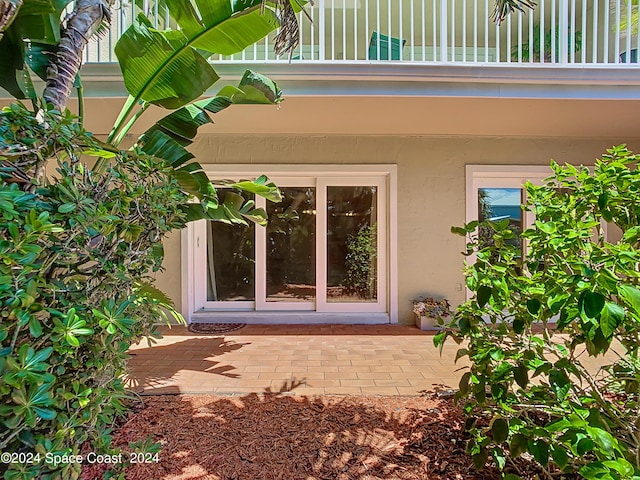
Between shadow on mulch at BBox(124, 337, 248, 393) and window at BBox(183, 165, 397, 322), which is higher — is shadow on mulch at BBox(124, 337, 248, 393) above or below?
below

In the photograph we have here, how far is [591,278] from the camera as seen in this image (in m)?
1.51

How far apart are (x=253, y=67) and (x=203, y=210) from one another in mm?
2300

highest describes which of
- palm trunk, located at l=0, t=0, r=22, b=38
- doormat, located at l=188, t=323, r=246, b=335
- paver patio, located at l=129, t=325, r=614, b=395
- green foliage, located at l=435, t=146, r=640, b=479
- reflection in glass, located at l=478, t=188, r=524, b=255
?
palm trunk, located at l=0, t=0, r=22, b=38

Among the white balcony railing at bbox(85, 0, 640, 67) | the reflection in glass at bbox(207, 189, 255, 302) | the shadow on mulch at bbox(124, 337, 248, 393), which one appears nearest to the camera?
the shadow on mulch at bbox(124, 337, 248, 393)

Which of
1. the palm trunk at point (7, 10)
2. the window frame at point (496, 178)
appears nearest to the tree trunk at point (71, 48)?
the palm trunk at point (7, 10)

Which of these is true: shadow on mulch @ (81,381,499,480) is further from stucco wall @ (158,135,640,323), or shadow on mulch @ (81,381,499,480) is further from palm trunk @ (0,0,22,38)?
stucco wall @ (158,135,640,323)

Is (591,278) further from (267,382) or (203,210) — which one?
(267,382)

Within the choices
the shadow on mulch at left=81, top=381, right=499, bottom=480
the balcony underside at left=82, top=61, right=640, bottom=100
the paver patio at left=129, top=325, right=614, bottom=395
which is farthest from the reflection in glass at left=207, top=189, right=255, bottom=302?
the shadow on mulch at left=81, top=381, right=499, bottom=480

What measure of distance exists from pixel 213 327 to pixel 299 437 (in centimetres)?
370

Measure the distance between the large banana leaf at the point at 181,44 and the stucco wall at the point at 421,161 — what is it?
3060mm

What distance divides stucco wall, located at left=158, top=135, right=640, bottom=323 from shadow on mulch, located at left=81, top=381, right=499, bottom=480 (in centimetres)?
311

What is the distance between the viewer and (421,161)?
6211 mm

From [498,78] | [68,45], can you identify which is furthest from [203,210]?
[498,78]

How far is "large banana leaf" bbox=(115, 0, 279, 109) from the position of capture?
2924 millimetres
